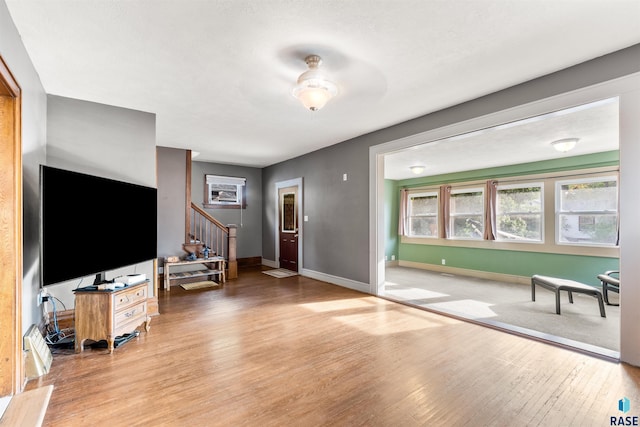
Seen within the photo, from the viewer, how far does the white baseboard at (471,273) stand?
6094 mm

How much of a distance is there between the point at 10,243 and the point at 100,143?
185 cm

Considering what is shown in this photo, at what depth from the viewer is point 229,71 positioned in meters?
2.79

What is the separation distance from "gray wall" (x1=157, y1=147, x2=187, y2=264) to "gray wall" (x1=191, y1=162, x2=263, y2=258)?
115cm

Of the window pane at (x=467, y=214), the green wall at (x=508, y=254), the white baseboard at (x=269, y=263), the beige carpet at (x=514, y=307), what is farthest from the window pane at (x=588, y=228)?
the white baseboard at (x=269, y=263)

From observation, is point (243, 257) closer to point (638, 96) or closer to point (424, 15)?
point (424, 15)

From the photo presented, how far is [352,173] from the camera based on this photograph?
5.13 meters

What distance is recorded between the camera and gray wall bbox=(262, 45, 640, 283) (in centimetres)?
263

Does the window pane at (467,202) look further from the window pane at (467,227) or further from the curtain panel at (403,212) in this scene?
the curtain panel at (403,212)

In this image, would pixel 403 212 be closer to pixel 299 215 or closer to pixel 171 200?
pixel 299 215

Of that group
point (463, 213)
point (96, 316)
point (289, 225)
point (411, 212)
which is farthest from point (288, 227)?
point (96, 316)

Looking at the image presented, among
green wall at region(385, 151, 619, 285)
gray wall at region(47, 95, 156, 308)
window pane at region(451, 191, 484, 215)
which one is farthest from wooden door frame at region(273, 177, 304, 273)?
window pane at region(451, 191, 484, 215)

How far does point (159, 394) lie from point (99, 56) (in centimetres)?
278

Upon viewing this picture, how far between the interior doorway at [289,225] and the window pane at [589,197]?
5.25 metres

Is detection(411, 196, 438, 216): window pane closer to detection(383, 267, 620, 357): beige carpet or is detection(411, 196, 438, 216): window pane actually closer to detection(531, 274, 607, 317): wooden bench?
detection(383, 267, 620, 357): beige carpet
